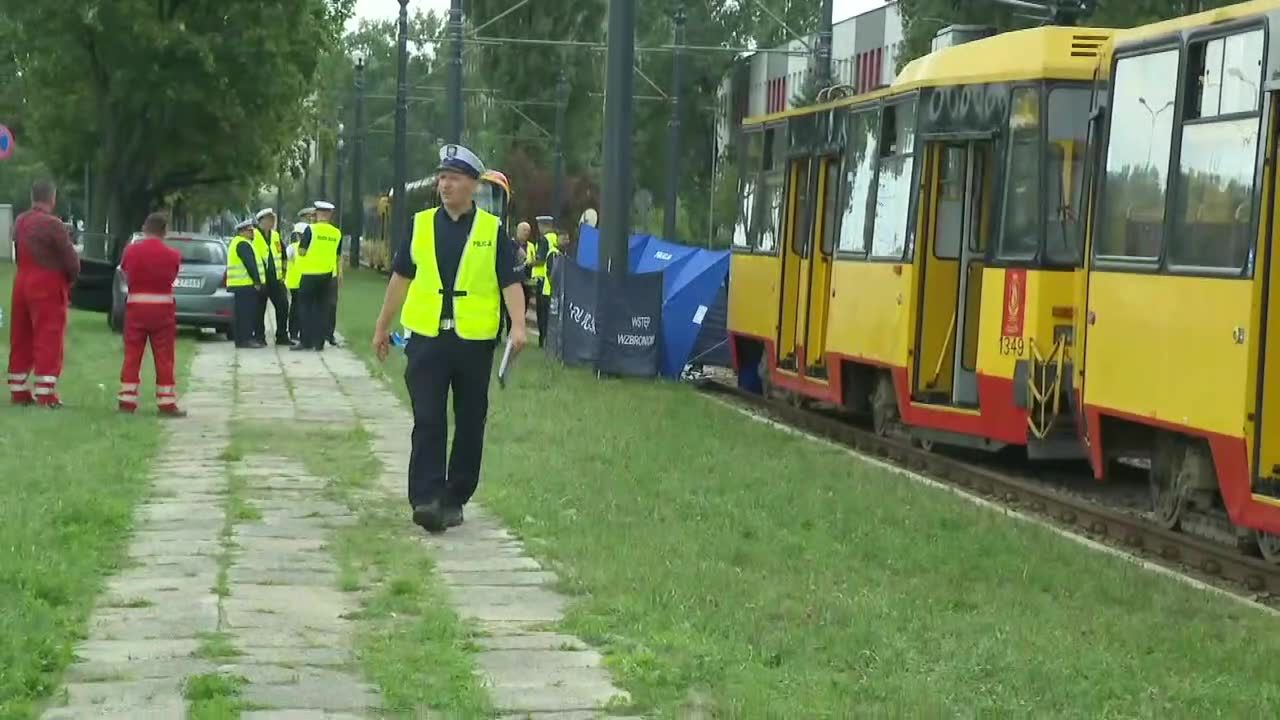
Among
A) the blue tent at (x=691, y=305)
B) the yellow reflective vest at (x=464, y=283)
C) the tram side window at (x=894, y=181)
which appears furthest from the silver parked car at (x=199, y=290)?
the yellow reflective vest at (x=464, y=283)

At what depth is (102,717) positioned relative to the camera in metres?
6.91

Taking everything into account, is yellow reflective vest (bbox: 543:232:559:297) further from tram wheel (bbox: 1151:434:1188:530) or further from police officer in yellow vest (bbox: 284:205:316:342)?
tram wheel (bbox: 1151:434:1188:530)

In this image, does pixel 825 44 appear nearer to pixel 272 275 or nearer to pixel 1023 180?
pixel 272 275

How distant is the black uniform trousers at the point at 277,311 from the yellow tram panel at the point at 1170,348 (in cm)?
1747

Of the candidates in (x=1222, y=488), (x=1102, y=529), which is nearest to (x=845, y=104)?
(x=1102, y=529)

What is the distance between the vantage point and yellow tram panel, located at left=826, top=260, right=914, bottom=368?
687 inches

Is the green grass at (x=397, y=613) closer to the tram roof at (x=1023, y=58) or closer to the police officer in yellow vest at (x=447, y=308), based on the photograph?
the police officer in yellow vest at (x=447, y=308)

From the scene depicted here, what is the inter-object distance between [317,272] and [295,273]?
2.59 feet

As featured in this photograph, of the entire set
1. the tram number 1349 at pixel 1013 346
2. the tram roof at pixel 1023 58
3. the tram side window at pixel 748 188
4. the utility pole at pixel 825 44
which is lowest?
the tram number 1349 at pixel 1013 346

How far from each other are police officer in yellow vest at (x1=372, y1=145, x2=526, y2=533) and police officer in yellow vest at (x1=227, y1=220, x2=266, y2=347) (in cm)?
1747

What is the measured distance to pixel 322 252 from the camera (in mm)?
28469

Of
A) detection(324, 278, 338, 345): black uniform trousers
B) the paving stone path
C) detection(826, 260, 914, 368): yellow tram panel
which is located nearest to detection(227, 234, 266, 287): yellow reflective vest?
detection(324, 278, 338, 345): black uniform trousers

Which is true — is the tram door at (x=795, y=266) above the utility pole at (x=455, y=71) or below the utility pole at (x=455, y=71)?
below

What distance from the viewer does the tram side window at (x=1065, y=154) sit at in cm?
1585
